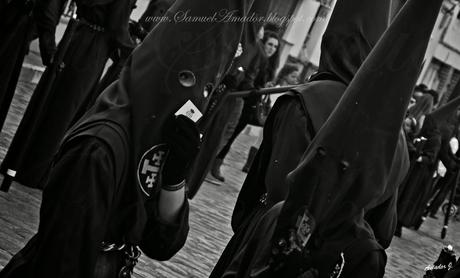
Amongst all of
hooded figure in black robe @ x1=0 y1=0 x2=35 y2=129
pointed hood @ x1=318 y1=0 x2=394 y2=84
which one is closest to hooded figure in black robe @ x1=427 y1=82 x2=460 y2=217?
hooded figure in black robe @ x1=0 y1=0 x2=35 y2=129

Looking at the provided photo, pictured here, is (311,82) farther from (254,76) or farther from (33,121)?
(254,76)

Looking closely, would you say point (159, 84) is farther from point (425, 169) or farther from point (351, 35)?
point (425, 169)

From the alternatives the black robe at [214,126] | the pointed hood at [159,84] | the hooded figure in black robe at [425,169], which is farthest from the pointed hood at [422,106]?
the pointed hood at [159,84]

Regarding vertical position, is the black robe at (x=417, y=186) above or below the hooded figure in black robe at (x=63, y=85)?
below

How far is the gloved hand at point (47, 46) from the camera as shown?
30.0ft

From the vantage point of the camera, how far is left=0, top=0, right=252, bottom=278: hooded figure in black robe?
4273 millimetres

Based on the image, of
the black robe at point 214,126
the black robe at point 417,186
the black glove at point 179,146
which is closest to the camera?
the black glove at point 179,146

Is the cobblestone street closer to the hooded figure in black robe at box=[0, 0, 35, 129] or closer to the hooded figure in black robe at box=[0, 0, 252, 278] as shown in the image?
the hooded figure in black robe at box=[0, 0, 35, 129]

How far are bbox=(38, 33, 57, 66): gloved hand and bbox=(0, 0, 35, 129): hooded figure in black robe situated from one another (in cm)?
15

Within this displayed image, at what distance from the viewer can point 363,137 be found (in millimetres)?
4316

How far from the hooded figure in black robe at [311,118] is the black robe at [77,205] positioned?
2.92 ft

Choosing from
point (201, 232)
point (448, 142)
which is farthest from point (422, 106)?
point (201, 232)

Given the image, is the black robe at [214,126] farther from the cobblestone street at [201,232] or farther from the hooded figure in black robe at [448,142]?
the hooded figure in black robe at [448,142]

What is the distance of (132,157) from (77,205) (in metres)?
0.32
